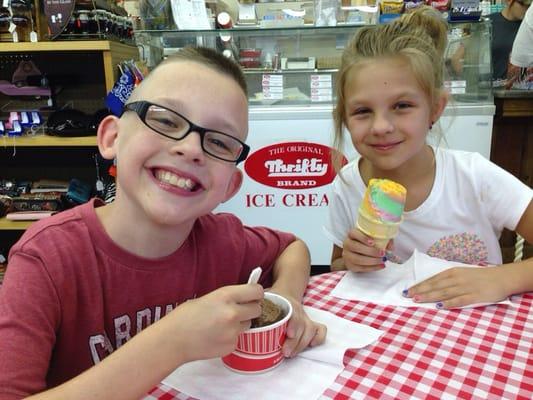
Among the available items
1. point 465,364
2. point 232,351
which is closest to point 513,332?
point 465,364

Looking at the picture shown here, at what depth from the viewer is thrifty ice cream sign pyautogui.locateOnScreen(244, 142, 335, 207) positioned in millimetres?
2916

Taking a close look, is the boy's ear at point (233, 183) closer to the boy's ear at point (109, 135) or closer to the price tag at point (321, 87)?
the boy's ear at point (109, 135)

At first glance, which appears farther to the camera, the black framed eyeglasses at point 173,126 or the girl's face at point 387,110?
the girl's face at point 387,110

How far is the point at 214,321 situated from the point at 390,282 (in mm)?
567

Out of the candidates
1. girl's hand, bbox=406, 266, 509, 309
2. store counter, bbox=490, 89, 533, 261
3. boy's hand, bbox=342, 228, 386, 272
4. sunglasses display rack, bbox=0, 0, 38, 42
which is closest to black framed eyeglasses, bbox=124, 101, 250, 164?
boy's hand, bbox=342, 228, 386, 272

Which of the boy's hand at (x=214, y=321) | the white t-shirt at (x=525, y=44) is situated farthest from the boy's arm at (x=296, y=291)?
the white t-shirt at (x=525, y=44)

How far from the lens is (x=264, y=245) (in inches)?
48.1

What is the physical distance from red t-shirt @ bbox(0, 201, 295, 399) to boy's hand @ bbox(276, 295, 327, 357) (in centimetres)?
29

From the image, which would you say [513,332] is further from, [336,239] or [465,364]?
[336,239]

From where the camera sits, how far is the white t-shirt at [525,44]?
3.17 m

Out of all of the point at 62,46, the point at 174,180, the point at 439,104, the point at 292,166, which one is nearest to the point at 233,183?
the point at 174,180

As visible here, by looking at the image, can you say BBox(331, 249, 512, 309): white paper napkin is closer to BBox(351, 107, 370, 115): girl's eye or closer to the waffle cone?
the waffle cone

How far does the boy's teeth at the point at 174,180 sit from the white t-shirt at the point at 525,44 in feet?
10.4

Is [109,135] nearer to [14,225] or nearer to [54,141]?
[54,141]
